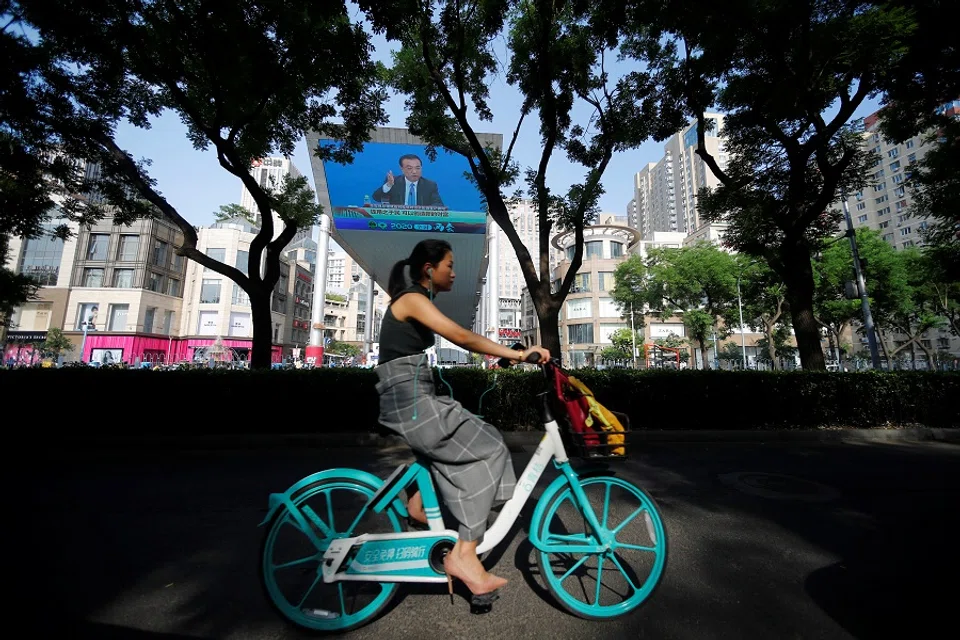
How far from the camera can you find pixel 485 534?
Answer: 1.94 meters

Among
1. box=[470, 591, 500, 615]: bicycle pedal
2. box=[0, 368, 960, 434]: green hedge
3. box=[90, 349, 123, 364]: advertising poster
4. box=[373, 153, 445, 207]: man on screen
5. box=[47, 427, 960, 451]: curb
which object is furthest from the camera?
box=[90, 349, 123, 364]: advertising poster

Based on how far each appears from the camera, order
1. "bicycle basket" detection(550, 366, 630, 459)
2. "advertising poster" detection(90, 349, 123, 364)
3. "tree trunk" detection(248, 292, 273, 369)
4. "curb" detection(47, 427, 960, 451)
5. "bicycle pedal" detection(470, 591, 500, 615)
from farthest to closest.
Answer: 1. "advertising poster" detection(90, 349, 123, 364)
2. "tree trunk" detection(248, 292, 273, 369)
3. "curb" detection(47, 427, 960, 451)
4. "bicycle basket" detection(550, 366, 630, 459)
5. "bicycle pedal" detection(470, 591, 500, 615)

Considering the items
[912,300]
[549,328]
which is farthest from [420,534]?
[912,300]

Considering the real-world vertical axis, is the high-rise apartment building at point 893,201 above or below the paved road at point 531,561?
above

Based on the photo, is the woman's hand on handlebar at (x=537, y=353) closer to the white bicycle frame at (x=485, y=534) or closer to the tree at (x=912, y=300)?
the white bicycle frame at (x=485, y=534)

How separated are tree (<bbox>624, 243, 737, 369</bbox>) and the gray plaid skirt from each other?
31.2 meters

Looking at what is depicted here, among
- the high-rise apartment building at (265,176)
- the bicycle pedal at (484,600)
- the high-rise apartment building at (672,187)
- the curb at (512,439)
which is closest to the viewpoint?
the bicycle pedal at (484,600)

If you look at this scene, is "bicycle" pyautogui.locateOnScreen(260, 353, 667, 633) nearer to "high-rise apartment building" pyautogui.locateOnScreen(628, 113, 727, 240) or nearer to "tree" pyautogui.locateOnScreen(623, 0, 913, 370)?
"tree" pyautogui.locateOnScreen(623, 0, 913, 370)

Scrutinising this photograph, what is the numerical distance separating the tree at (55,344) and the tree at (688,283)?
4838 cm

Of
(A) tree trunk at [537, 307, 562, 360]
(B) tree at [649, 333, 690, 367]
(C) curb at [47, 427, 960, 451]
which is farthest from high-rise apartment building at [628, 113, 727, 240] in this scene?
(A) tree trunk at [537, 307, 562, 360]

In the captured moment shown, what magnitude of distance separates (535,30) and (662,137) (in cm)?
382

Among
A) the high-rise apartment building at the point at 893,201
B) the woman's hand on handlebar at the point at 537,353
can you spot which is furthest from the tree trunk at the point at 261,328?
the high-rise apartment building at the point at 893,201

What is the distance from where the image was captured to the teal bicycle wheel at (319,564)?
6.18 feet

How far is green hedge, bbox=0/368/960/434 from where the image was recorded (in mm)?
6605
